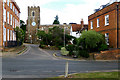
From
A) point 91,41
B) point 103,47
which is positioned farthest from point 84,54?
point 103,47

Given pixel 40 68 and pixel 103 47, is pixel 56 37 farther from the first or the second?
pixel 40 68

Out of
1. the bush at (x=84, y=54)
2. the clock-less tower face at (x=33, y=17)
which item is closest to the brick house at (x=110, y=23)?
the bush at (x=84, y=54)

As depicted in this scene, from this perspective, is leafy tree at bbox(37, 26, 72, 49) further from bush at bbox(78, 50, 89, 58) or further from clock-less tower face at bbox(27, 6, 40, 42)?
clock-less tower face at bbox(27, 6, 40, 42)

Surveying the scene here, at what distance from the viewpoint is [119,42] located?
65.0ft

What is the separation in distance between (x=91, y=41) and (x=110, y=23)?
5062 millimetres

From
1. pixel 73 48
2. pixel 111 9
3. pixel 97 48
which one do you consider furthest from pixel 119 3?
pixel 73 48

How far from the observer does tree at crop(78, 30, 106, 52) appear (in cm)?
1867

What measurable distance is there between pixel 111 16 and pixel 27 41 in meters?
48.5

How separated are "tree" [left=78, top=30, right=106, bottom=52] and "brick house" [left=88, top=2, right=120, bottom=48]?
64.0 inches

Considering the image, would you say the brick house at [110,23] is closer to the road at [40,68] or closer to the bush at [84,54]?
the bush at [84,54]

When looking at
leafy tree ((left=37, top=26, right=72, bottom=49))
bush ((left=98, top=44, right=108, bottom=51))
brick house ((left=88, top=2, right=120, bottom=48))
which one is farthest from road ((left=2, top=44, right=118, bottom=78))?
leafy tree ((left=37, top=26, right=72, bottom=49))

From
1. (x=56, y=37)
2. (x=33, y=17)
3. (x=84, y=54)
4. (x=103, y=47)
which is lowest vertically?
(x=84, y=54)

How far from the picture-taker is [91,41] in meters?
18.7

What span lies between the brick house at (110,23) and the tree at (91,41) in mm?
1625
